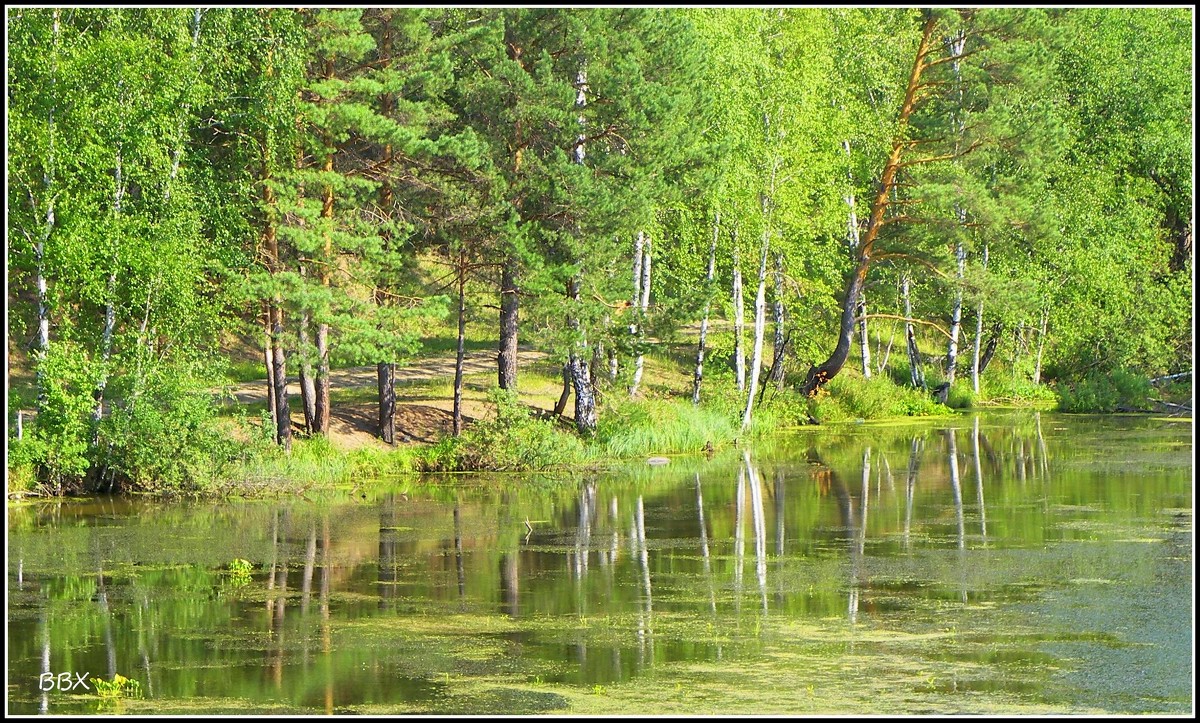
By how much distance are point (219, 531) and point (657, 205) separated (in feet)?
47.1

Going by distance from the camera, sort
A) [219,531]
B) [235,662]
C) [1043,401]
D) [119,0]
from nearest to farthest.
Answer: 1. [235,662]
2. [219,531]
3. [119,0]
4. [1043,401]

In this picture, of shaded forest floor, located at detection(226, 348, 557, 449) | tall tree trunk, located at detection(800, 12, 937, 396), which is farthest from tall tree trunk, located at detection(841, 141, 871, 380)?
shaded forest floor, located at detection(226, 348, 557, 449)

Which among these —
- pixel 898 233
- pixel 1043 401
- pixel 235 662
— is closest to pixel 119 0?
pixel 235 662

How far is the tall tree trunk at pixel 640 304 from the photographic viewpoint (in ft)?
109

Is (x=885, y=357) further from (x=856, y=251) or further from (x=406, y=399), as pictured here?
(x=406, y=399)

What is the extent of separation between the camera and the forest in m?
25.4

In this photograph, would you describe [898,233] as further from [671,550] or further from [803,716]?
[803,716]

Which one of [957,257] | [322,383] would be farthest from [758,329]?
[322,383]

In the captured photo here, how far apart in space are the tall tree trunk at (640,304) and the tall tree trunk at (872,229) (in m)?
5.44

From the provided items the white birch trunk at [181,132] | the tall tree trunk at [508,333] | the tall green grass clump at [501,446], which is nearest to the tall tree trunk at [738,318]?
the tall tree trunk at [508,333]

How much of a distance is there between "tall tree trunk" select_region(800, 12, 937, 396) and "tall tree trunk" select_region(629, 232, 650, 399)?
214 inches

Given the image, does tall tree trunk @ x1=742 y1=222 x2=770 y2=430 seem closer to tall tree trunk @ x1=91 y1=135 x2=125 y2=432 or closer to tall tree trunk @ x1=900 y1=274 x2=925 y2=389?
tall tree trunk @ x1=900 y1=274 x2=925 y2=389

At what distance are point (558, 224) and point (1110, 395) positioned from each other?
19.9 meters

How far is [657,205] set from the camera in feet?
109
